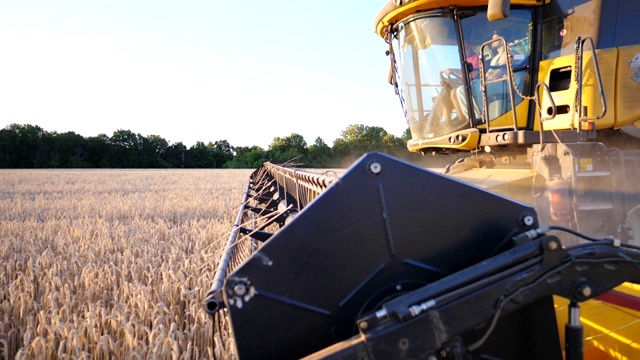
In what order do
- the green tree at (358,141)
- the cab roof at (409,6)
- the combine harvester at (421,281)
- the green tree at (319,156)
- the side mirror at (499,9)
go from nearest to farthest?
the combine harvester at (421,281), the side mirror at (499,9), the cab roof at (409,6), the green tree at (358,141), the green tree at (319,156)

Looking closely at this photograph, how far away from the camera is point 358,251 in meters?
1.28

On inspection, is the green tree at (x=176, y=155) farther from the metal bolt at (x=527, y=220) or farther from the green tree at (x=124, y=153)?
the metal bolt at (x=527, y=220)

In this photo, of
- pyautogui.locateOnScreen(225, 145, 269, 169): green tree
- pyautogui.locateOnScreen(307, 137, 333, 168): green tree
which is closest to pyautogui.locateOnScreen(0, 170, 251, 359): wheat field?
pyautogui.locateOnScreen(307, 137, 333, 168): green tree

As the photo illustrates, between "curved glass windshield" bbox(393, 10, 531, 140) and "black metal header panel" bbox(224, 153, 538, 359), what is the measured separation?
2619mm

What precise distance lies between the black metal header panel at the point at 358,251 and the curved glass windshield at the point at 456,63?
262 cm

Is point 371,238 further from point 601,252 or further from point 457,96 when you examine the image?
point 457,96

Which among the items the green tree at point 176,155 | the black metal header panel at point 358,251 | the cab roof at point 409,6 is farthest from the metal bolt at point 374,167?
the green tree at point 176,155

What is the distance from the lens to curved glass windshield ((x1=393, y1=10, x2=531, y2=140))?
3.69 meters

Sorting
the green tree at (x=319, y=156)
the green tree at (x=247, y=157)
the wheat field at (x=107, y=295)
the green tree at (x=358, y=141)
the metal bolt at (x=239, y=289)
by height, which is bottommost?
the green tree at (x=247, y=157)

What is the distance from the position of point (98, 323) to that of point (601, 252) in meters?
2.10

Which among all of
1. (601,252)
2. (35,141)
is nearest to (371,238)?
(601,252)

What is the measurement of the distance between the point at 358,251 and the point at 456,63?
300 centimetres

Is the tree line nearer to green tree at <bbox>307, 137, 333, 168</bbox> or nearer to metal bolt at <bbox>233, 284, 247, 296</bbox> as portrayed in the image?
green tree at <bbox>307, 137, 333, 168</bbox>

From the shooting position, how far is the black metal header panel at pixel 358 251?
1229 millimetres
